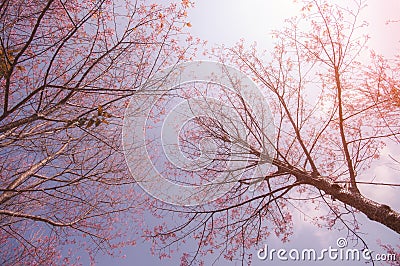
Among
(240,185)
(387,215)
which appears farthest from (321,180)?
(240,185)

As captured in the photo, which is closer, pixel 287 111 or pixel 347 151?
pixel 347 151

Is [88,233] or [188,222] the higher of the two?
[188,222]

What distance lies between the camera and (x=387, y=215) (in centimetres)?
422

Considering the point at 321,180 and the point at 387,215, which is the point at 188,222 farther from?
the point at 387,215

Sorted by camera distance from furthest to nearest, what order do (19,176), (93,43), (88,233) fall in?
(88,233), (19,176), (93,43)

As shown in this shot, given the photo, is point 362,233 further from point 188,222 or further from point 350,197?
point 188,222


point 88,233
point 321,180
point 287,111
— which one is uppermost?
point 287,111

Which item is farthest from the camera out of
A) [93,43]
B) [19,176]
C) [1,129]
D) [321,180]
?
[19,176]

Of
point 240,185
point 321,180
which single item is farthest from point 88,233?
point 321,180

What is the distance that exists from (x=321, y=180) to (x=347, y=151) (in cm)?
76

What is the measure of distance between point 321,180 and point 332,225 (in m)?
1.44

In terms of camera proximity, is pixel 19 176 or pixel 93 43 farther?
pixel 19 176

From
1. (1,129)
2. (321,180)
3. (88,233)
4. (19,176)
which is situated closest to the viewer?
(1,129)

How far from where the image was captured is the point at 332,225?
599cm
